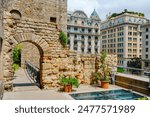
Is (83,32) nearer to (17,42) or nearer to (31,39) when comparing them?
(31,39)

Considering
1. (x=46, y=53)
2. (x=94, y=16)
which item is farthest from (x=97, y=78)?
(x=94, y=16)

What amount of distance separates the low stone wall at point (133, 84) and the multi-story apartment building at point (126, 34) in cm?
6033

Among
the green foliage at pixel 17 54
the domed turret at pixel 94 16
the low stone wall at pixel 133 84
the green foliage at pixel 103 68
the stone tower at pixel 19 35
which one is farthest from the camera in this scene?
the domed turret at pixel 94 16

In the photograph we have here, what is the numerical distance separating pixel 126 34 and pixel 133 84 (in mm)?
61454

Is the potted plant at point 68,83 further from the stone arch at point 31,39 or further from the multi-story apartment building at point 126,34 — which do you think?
the multi-story apartment building at point 126,34

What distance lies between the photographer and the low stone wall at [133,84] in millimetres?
10794

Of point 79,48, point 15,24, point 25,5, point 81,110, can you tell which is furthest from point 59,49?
point 79,48

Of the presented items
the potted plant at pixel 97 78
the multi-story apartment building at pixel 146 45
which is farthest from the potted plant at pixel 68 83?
the multi-story apartment building at pixel 146 45

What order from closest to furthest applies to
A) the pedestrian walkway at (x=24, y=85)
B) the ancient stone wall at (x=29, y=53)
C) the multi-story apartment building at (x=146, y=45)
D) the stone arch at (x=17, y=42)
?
Answer: the stone arch at (x=17, y=42) → the pedestrian walkway at (x=24, y=85) → the ancient stone wall at (x=29, y=53) → the multi-story apartment building at (x=146, y=45)

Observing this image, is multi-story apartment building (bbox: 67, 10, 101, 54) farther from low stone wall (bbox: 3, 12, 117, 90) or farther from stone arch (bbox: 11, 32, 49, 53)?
stone arch (bbox: 11, 32, 49, 53)

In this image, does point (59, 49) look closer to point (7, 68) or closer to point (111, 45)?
point (7, 68)

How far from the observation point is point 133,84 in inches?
463

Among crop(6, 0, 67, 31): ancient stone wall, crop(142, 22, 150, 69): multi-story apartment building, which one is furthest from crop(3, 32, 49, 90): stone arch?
crop(142, 22, 150, 69): multi-story apartment building

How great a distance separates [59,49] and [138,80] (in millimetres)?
4378
